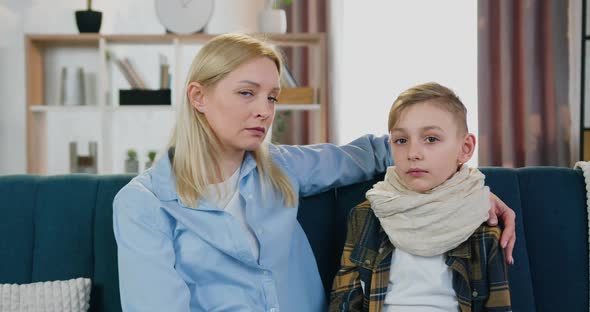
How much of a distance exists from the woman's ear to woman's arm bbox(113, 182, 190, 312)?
0.70ft

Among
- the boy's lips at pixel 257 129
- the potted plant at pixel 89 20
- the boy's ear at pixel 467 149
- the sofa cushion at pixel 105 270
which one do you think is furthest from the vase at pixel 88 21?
the boy's ear at pixel 467 149

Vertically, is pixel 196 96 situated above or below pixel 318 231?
above

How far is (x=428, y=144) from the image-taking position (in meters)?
1.41

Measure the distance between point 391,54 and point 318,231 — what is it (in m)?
2.55

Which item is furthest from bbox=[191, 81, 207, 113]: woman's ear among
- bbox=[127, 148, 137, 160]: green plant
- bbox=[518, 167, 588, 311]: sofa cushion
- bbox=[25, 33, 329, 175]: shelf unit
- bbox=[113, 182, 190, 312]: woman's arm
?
bbox=[127, 148, 137, 160]: green plant

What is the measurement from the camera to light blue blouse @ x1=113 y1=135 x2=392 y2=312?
137 centimetres

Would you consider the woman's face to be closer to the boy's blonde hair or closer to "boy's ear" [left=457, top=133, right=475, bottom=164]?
the boy's blonde hair

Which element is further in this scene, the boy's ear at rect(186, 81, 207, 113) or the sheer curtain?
the sheer curtain

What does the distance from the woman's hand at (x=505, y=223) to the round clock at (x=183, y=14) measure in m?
2.46

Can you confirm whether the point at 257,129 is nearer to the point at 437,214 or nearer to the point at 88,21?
the point at 437,214

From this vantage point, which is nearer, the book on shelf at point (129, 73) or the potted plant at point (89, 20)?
the potted plant at point (89, 20)

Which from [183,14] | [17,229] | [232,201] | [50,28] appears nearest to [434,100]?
[232,201]

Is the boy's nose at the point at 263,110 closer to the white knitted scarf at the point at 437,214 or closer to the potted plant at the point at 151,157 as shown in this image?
the white knitted scarf at the point at 437,214

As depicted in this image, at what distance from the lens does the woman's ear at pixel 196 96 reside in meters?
1.51
